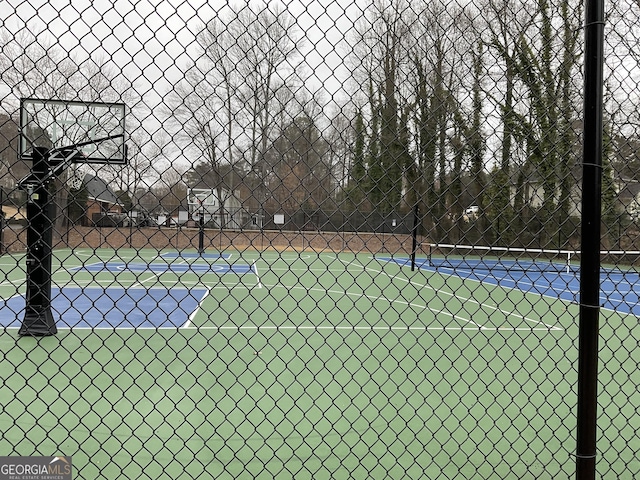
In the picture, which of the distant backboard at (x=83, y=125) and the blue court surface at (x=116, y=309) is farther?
the blue court surface at (x=116, y=309)

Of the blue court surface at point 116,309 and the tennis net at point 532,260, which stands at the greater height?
the tennis net at point 532,260

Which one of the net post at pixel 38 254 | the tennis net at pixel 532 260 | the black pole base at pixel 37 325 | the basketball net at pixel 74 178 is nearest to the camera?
the tennis net at pixel 532 260

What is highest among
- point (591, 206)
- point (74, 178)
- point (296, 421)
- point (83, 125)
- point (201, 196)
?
point (83, 125)

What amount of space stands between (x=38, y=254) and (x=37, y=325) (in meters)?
0.96

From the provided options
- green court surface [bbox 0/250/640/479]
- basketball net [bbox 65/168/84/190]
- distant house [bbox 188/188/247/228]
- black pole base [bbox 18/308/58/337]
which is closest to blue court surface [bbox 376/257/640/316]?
green court surface [bbox 0/250/640/479]

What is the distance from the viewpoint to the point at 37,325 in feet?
17.7

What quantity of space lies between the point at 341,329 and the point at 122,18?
5.18 m

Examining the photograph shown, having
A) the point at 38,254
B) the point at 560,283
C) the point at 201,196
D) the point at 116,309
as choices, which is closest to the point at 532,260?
the point at 201,196

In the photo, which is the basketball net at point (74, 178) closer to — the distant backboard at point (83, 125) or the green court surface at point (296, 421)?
the distant backboard at point (83, 125)

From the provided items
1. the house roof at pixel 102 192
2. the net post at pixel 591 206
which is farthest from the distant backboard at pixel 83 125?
the net post at pixel 591 206

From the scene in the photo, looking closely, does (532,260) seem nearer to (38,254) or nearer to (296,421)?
(296,421)

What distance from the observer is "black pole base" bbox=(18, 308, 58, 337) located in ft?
17.5

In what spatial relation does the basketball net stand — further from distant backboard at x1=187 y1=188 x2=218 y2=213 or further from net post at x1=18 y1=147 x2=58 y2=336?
distant backboard at x1=187 y1=188 x2=218 y2=213

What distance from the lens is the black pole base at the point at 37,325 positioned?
17.5ft
